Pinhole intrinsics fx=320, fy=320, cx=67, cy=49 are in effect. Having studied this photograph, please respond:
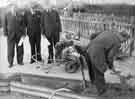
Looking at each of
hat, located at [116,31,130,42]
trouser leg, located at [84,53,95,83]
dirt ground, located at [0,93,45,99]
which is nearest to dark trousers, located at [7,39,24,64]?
dirt ground, located at [0,93,45,99]

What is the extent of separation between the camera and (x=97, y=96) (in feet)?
12.5

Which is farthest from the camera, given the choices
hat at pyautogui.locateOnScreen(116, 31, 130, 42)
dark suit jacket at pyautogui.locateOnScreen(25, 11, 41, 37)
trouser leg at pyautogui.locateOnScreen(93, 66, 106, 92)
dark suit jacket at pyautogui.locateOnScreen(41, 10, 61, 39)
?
dark suit jacket at pyautogui.locateOnScreen(25, 11, 41, 37)

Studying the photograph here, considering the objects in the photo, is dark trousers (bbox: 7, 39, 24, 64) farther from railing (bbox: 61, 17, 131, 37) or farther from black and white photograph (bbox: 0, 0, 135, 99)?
railing (bbox: 61, 17, 131, 37)

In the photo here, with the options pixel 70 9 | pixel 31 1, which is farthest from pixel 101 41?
pixel 31 1

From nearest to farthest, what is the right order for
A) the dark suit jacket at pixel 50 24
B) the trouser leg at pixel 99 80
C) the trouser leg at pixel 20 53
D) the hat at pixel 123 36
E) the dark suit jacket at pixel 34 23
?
1. the hat at pixel 123 36
2. the trouser leg at pixel 99 80
3. the dark suit jacket at pixel 50 24
4. the dark suit jacket at pixel 34 23
5. the trouser leg at pixel 20 53

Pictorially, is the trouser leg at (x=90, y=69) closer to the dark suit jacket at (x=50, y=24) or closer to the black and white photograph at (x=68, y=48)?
the black and white photograph at (x=68, y=48)

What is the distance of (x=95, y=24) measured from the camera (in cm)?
370

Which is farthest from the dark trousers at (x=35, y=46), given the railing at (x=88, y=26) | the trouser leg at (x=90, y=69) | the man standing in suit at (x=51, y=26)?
the trouser leg at (x=90, y=69)

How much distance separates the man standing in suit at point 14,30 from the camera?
4.21 meters

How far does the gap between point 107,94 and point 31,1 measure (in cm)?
149

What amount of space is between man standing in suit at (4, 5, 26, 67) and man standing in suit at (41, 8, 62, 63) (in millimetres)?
344

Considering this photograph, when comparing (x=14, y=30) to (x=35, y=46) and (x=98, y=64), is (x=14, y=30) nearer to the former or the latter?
(x=35, y=46)

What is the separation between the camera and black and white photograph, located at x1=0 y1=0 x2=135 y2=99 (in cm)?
366

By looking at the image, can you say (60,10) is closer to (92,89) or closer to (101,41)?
(101,41)
